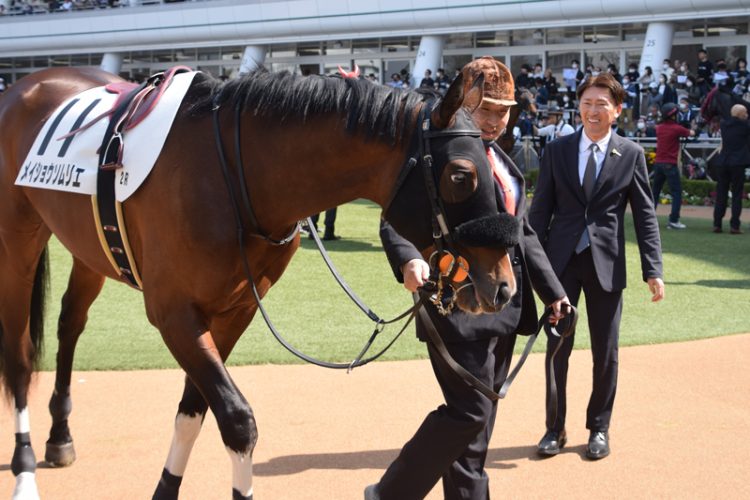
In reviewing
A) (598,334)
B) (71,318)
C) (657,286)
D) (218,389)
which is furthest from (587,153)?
(71,318)

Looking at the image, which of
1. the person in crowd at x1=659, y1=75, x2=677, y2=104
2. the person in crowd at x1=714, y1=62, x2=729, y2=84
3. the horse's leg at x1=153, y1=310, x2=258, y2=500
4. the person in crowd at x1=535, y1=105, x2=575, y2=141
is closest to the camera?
the horse's leg at x1=153, y1=310, x2=258, y2=500

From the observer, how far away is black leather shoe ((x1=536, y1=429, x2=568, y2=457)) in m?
4.29

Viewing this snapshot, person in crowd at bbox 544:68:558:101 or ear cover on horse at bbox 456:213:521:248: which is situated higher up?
ear cover on horse at bbox 456:213:521:248

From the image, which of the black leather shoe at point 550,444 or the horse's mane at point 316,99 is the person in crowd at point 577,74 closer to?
the black leather shoe at point 550,444

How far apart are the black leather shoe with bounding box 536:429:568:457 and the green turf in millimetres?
1831

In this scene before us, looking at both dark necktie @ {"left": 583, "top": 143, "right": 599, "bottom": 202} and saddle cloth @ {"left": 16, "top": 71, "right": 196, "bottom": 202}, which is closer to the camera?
saddle cloth @ {"left": 16, "top": 71, "right": 196, "bottom": 202}

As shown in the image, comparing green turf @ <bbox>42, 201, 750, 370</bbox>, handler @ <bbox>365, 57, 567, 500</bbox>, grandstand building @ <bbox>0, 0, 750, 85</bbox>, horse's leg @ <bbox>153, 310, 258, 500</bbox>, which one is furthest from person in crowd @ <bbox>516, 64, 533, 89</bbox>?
Result: horse's leg @ <bbox>153, 310, 258, 500</bbox>

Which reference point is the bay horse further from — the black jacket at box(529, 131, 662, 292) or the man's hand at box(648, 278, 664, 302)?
the man's hand at box(648, 278, 664, 302)

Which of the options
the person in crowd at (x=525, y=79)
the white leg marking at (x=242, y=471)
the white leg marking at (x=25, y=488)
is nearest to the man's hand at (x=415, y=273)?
the white leg marking at (x=242, y=471)

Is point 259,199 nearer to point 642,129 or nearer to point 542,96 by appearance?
point 642,129

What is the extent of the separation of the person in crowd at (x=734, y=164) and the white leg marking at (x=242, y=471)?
10768 mm

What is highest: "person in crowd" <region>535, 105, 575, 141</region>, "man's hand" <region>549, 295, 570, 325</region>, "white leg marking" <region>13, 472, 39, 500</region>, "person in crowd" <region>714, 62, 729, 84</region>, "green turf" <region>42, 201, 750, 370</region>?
"man's hand" <region>549, 295, 570, 325</region>

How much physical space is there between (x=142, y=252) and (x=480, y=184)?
1.30 meters

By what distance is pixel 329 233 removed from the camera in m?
11.7
